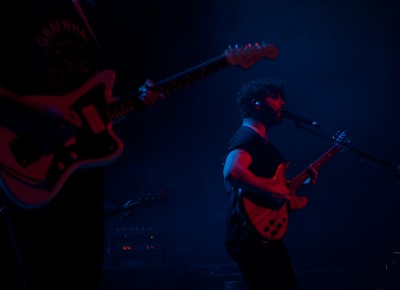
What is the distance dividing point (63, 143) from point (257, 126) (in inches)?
78.9

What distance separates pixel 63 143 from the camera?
2.04 meters

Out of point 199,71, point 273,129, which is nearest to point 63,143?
point 199,71

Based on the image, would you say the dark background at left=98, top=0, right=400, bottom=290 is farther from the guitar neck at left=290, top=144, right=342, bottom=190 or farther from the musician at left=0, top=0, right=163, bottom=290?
the musician at left=0, top=0, right=163, bottom=290

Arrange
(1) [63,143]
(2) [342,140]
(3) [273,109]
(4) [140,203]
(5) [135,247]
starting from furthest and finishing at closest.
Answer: (5) [135,247] → (4) [140,203] → (2) [342,140] → (3) [273,109] → (1) [63,143]

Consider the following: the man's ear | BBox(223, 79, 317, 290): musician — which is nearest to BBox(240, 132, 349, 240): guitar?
BBox(223, 79, 317, 290): musician

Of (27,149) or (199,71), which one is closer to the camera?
(27,149)

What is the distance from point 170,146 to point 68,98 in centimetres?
598

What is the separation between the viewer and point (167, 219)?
26.5 ft

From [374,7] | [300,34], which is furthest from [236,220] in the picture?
[374,7]

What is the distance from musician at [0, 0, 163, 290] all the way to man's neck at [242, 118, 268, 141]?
1745mm

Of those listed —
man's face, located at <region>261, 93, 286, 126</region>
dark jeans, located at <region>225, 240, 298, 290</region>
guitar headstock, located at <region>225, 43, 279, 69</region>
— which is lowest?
dark jeans, located at <region>225, 240, 298, 290</region>

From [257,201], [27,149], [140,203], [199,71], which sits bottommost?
[140,203]

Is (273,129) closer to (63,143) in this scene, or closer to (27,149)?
(63,143)

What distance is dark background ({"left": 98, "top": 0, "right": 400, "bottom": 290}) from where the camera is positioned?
6438mm
